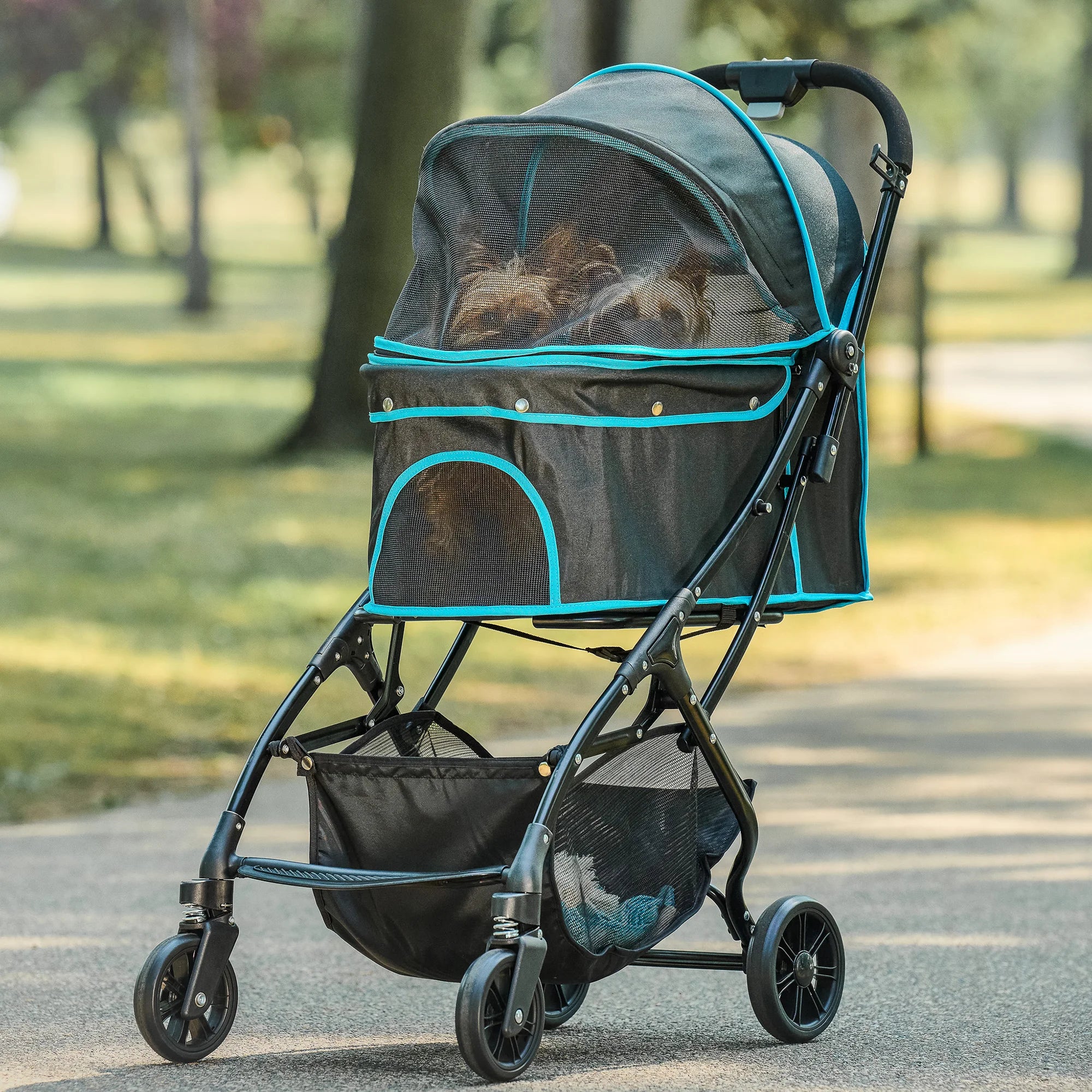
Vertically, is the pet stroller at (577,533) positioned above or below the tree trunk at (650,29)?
below

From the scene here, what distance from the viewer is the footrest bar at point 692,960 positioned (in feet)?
14.5

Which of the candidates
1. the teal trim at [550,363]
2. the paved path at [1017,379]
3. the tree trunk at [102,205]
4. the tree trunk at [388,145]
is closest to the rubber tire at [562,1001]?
the teal trim at [550,363]

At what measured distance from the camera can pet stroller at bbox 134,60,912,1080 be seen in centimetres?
413

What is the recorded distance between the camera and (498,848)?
4219 millimetres

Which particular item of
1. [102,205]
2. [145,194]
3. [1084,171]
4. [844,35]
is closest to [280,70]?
[145,194]

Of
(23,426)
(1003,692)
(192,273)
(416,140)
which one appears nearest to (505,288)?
(1003,692)

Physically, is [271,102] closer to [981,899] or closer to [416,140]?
[416,140]

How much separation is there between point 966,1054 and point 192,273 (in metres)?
38.3

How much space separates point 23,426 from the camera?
21.8 meters

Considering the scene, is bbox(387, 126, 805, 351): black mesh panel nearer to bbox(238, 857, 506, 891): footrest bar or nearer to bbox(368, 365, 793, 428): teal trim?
bbox(368, 365, 793, 428): teal trim

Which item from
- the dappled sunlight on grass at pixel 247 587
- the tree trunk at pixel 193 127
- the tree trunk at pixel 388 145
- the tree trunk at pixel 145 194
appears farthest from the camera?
the tree trunk at pixel 145 194

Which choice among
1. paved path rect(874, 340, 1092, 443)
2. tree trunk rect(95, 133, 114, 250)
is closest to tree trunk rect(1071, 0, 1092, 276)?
paved path rect(874, 340, 1092, 443)

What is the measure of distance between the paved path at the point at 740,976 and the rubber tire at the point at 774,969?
50 millimetres

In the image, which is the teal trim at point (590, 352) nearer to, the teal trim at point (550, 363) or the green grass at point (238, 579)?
the teal trim at point (550, 363)
